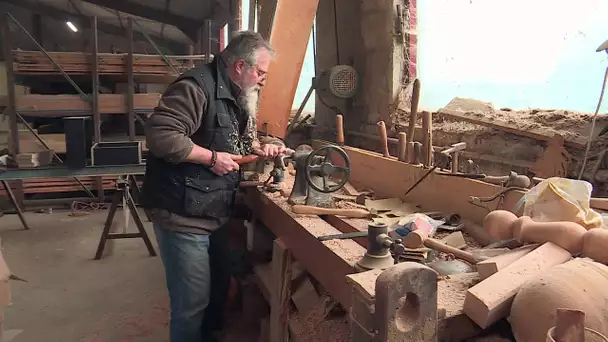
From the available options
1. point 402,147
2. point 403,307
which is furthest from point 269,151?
point 403,307

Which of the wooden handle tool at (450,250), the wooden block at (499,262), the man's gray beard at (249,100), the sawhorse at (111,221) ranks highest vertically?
the man's gray beard at (249,100)

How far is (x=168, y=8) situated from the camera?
27.6 ft

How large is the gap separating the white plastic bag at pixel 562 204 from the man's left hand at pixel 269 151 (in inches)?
53.0

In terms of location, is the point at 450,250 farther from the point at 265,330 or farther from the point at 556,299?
the point at 265,330

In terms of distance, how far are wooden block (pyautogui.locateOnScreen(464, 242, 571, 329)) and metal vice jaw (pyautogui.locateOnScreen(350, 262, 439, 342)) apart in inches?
3.8

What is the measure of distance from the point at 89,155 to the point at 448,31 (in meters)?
3.08

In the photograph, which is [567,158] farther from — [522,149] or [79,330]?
[79,330]

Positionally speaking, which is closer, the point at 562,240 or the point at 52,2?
the point at 562,240

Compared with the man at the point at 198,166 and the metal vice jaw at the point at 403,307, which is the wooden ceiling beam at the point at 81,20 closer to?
the man at the point at 198,166

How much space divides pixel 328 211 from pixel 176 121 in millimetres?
770

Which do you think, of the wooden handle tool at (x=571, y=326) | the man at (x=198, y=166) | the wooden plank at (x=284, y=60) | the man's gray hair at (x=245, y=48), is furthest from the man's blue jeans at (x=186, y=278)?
the wooden handle tool at (x=571, y=326)

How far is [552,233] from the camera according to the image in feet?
4.49

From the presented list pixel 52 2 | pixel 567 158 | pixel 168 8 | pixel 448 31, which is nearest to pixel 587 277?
pixel 567 158

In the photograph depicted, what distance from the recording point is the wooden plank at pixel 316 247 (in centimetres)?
164
